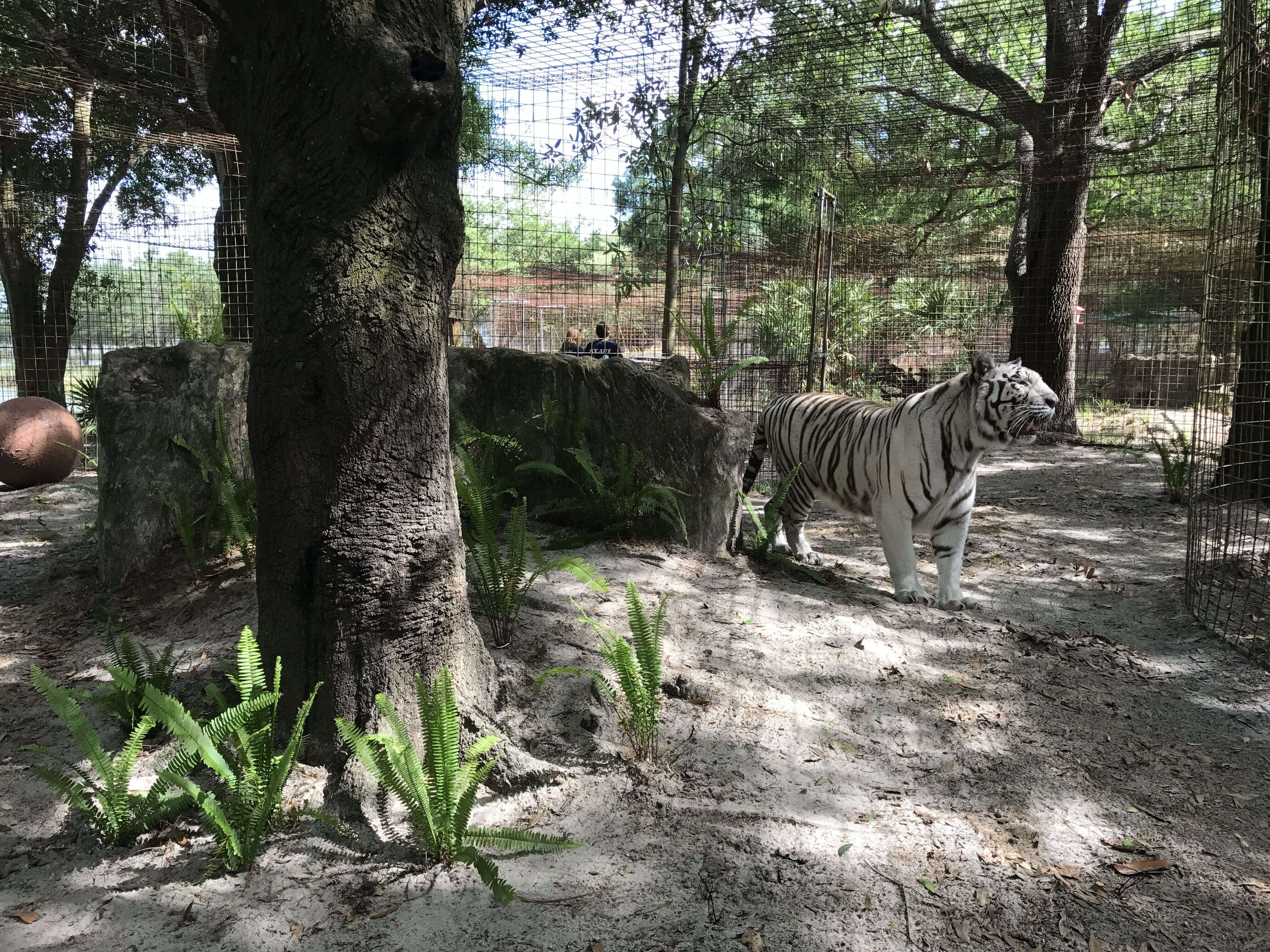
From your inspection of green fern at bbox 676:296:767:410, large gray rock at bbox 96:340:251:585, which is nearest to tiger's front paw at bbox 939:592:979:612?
green fern at bbox 676:296:767:410

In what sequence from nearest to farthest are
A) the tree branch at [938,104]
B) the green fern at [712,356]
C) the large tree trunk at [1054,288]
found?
the green fern at [712,356] → the tree branch at [938,104] → the large tree trunk at [1054,288]

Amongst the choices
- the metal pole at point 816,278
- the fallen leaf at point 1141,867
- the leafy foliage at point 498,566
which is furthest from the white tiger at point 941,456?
the metal pole at point 816,278

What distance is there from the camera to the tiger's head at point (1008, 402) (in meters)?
4.46

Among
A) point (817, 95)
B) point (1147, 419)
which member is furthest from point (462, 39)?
point (1147, 419)

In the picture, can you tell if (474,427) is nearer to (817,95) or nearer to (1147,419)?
(817,95)

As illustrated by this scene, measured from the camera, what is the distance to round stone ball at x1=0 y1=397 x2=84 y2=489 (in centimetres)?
736

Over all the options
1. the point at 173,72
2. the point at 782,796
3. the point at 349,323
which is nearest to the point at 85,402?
the point at 173,72

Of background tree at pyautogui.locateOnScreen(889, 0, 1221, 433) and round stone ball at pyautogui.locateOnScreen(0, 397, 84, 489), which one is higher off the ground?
background tree at pyautogui.locateOnScreen(889, 0, 1221, 433)

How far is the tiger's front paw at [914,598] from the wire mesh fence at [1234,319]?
138 cm

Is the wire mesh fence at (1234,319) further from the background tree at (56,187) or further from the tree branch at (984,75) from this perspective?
the background tree at (56,187)

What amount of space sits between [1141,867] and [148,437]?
15.3ft

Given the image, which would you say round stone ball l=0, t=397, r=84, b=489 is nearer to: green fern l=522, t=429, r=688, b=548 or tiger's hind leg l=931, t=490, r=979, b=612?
green fern l=522, t=429, r=688, b=548

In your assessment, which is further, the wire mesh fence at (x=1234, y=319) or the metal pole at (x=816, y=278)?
the metal pole at (x=816, y=278)

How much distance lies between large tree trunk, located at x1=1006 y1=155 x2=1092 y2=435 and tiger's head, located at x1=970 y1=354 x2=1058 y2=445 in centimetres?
705
